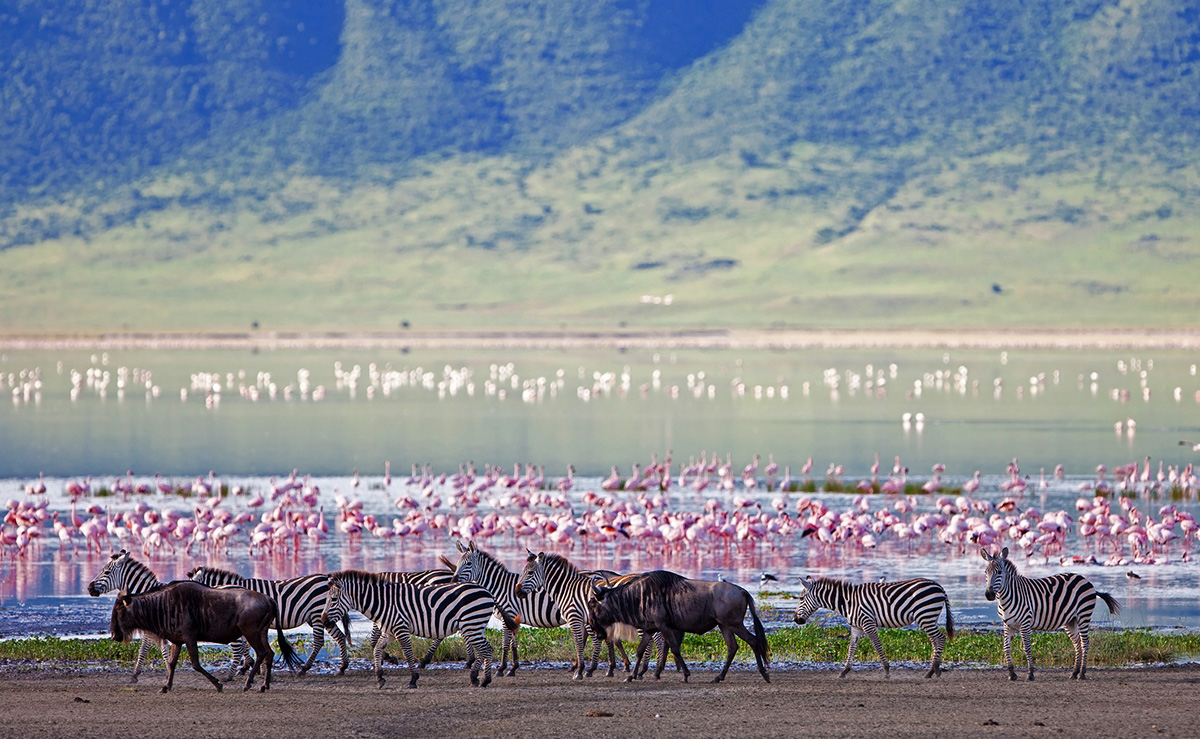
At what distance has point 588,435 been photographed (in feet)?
141

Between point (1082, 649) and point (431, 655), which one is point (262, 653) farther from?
point (1082, 649)

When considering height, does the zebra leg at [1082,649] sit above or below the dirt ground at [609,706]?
above

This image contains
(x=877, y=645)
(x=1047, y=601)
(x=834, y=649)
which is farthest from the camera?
(x=834, y=649)

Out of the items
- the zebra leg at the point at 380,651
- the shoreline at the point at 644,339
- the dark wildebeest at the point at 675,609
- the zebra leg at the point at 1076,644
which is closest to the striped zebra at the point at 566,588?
the dark wildebeest at the point at 675,609

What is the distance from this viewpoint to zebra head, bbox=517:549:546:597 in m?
14.0

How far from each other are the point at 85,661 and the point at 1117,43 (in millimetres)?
162184

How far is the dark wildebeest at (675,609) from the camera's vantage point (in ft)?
44.2

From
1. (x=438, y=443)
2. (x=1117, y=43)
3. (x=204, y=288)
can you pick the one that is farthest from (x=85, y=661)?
(x=1117, y=43)

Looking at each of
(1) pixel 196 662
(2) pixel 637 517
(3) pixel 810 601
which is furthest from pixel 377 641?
(2) pixel 637 517

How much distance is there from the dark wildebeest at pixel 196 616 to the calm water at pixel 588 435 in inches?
151

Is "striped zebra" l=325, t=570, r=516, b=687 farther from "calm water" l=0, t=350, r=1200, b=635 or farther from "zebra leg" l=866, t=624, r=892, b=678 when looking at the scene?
"calm water" l=0, t=350, r=1200, b=635

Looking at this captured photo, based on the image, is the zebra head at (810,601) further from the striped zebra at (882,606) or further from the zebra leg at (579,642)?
the zebra leg at (579,642)

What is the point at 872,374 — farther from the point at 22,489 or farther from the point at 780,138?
the point at 780,138

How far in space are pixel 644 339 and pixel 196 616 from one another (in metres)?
92.0
